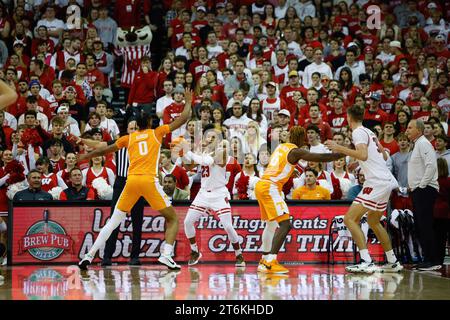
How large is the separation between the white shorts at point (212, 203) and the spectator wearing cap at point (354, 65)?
27.0 ft

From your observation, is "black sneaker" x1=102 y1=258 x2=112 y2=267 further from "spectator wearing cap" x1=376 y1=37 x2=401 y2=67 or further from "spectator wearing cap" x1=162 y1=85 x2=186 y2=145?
"spectator wearing cap" x1=376 y1=37 x2=401 y2=67

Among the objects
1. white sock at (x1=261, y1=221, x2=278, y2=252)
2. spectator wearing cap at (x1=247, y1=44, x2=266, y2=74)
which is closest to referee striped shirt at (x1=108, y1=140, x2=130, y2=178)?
white sock at (x1=261, y1=221, x2=278, y2=252)

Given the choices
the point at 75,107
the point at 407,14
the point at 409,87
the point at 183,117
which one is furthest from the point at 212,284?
the point at 407,14

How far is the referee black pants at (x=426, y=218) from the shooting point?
13641mm

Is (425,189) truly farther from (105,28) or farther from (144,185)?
(105,28)

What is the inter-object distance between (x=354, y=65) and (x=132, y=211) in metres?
9.44

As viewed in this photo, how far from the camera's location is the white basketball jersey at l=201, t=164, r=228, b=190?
47.4 feet

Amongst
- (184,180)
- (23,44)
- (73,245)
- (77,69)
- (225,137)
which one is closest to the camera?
(73,245)

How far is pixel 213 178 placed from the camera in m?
14.5

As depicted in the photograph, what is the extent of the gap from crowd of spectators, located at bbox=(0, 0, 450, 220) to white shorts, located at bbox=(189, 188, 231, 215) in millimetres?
1266

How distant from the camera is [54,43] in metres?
22.8
